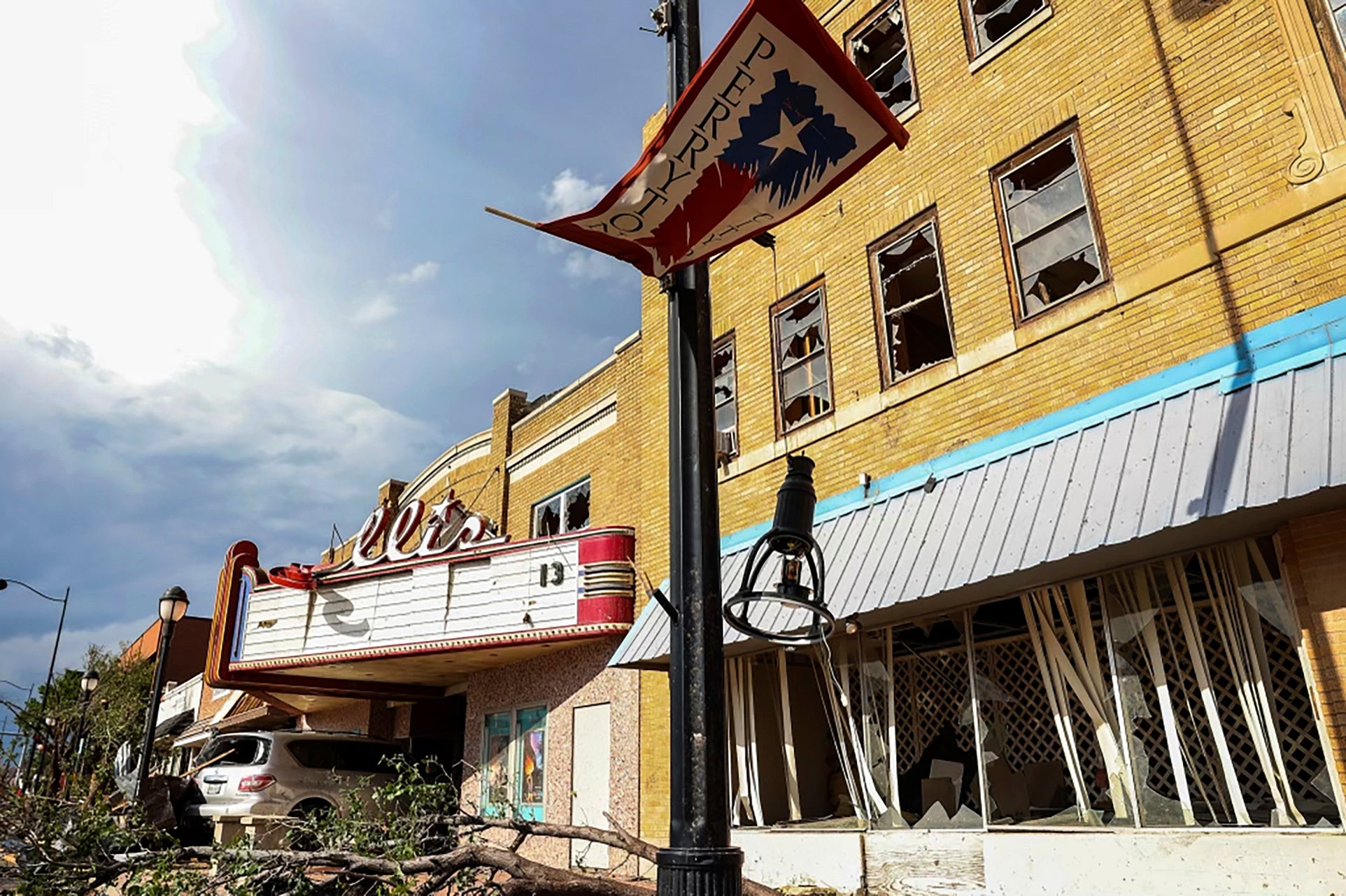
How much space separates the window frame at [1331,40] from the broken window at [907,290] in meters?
3.65

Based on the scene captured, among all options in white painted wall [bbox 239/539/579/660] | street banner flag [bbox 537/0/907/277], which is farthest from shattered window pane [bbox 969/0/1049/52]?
white painted wall [bbox 239/539/579/660]

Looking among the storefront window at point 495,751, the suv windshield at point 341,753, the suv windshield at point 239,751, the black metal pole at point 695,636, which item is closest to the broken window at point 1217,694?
the black metal pole at point 695,636

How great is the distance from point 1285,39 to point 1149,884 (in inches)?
250

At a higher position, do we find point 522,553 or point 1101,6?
point 1101,6

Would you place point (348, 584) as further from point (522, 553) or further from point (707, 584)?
point (707, 584)

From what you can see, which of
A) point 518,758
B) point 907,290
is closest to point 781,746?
point 907,290

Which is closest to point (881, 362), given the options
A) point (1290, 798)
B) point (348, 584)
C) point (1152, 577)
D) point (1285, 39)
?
point (1152, 577)

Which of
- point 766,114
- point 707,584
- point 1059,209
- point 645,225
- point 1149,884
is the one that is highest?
point 1059,209

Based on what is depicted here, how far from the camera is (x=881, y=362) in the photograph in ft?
33.8

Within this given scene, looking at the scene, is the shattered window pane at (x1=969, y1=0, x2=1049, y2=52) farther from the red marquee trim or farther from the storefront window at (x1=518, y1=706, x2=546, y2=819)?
the storefront window at (x1=518, y1=706, x2=546, y2=819)

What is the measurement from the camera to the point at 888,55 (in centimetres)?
1176

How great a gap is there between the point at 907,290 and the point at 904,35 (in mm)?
Result: 3051

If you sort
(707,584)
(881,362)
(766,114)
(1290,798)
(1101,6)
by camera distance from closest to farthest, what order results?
(707,584), (766,114), (1290,798), (1101,6), (881,362)

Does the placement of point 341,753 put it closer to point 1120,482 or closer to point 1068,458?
point 1068,458
